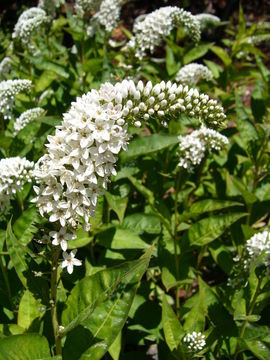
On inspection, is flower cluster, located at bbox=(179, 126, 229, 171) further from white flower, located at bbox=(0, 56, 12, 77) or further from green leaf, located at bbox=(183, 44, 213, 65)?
white flower, located at bbox=(0, 56, 12, 77)

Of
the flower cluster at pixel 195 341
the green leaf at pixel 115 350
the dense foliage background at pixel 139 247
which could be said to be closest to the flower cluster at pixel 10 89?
the dense foliage background at pixel 139 247

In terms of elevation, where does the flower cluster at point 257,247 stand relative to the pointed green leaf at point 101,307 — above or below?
below

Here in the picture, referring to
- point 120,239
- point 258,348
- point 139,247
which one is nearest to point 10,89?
point 120,239

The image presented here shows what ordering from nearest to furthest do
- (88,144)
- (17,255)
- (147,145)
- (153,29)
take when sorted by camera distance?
(88,144) → (17,255) → (147,145) → (153,29)

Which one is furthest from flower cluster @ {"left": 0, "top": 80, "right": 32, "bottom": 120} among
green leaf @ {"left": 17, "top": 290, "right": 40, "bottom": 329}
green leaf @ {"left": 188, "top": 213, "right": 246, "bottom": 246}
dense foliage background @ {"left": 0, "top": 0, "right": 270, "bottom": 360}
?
green leaf @ {"left": 188, "top": 213, "right": 246, "bottom": 246}

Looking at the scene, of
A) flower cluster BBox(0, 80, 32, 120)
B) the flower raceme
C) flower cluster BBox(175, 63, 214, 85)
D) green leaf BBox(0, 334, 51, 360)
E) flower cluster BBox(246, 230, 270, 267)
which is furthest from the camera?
flower cluster BBox(175, 63, 214, 85)

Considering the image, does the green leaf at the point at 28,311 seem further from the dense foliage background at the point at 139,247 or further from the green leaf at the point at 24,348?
the green leaf at the point at 24,348

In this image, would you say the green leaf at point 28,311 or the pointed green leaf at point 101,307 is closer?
the pointed green leaf at point 101,307

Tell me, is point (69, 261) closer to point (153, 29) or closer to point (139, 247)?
point (139, 247)
